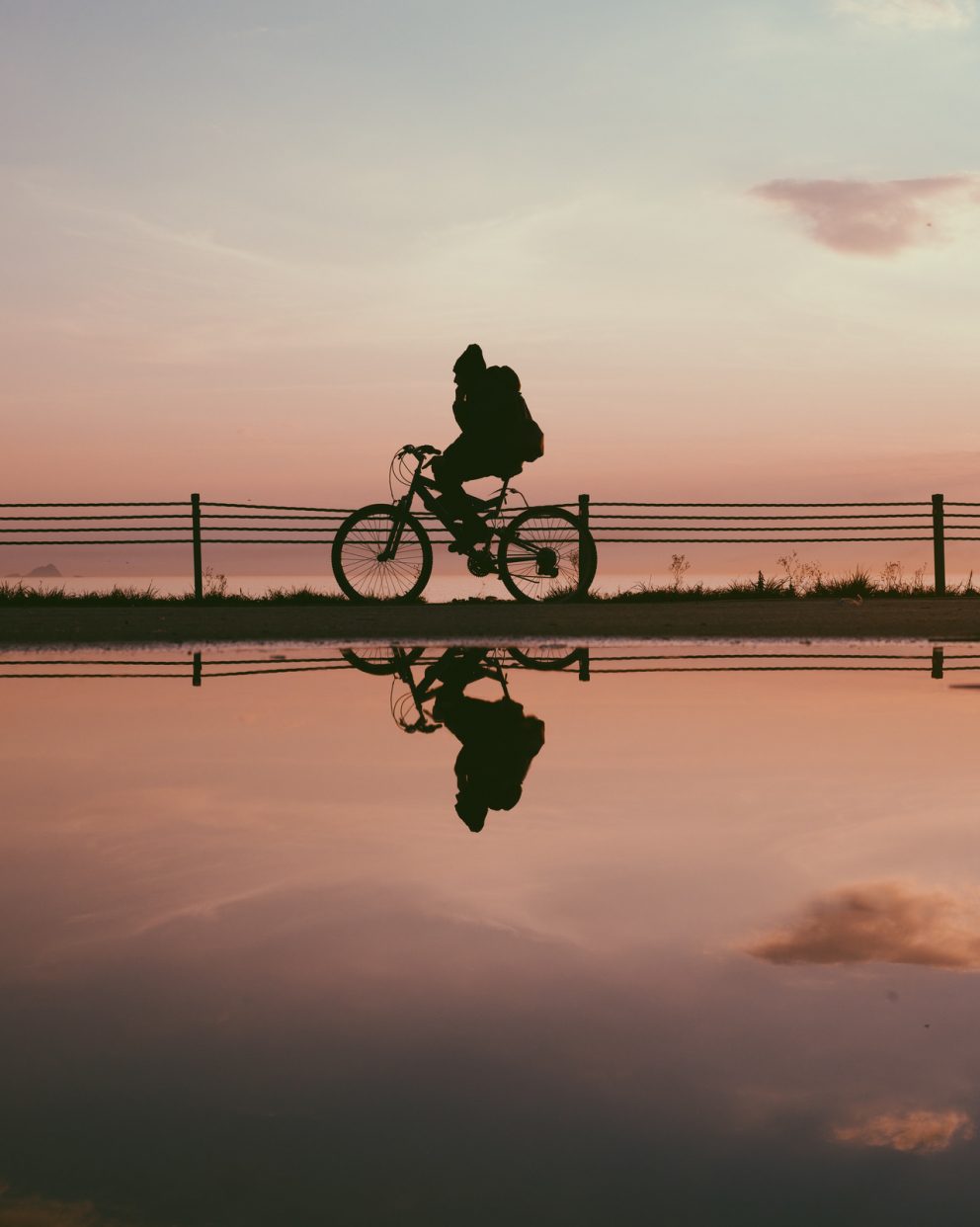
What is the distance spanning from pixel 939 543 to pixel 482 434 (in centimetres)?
874

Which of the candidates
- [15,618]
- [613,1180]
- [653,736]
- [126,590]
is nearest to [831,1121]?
[613,1180]

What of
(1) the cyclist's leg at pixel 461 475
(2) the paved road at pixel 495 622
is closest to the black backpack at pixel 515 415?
(1) the cyclist's leg at pixel 461 475

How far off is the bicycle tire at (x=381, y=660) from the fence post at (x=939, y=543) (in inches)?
447

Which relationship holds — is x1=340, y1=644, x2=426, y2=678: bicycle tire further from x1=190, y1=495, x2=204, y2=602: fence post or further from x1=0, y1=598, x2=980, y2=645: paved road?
x1=190, y1=495, x2=204, y2=602: fence post

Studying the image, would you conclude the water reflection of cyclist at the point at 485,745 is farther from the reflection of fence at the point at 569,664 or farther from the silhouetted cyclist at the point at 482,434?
the silhouetted cyclist at the point at 482,434

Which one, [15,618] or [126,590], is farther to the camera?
[126,590]

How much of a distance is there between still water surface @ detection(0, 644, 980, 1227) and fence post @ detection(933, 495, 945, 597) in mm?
14602

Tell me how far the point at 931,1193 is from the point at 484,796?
3.14m

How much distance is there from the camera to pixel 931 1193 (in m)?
2.14

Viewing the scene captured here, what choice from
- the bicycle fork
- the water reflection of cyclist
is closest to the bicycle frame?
the bicycle fork

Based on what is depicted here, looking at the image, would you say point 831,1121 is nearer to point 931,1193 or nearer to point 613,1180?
point 931,1193

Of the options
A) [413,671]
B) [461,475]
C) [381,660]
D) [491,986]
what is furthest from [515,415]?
[491,986]

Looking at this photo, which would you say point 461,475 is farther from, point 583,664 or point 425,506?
point 583,664

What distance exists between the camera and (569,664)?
10039mm
